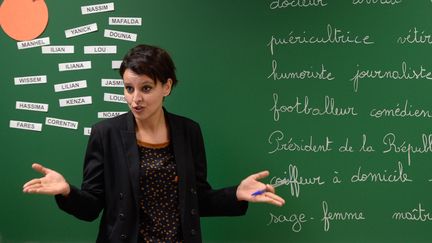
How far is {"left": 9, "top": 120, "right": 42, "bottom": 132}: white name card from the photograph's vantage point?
5.78ft

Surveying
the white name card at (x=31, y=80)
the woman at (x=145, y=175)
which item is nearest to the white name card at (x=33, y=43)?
the white name card at (x=31, y=80)

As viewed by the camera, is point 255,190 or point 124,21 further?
point 124,21

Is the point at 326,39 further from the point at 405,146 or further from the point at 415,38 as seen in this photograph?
the point at 405,146

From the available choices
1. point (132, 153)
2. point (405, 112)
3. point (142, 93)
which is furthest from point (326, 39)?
point (132, 153)

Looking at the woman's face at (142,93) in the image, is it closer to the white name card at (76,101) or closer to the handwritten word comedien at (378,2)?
the white name card at (76,101)

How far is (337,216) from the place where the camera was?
69.4 inches

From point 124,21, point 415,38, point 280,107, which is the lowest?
point 280,107

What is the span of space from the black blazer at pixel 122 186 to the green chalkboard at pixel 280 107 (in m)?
0.31

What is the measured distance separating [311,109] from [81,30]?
3.39 ft

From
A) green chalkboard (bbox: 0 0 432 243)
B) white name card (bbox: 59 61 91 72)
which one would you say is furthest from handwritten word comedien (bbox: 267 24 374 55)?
white name card (bbox: 59 61 91 72)

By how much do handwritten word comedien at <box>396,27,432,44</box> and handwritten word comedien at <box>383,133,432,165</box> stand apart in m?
0.39

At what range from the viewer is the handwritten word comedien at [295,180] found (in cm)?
176

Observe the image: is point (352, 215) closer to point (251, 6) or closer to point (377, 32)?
point (377, 32)

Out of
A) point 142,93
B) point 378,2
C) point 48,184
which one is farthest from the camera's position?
point 378,2
